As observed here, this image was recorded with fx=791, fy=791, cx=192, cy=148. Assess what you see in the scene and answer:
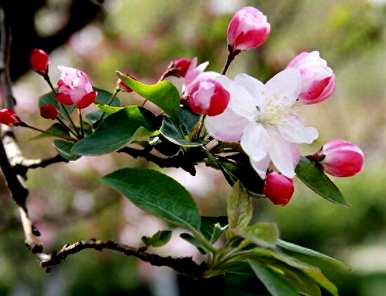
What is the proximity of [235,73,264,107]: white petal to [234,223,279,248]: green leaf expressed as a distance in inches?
9.3

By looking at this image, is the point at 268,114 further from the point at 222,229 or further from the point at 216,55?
the point at 216,55

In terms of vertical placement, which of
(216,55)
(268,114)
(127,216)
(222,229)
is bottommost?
(127,216)

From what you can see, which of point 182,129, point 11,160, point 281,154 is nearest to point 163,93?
point 182,129

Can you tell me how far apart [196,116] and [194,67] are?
118 mm

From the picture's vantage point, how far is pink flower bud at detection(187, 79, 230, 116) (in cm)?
96

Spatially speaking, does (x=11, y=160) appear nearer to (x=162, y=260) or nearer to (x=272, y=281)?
(x=162, y=260)

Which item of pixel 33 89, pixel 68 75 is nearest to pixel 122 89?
pixel 68 75

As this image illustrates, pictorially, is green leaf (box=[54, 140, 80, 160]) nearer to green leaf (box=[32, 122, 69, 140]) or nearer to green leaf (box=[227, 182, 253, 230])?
green leaf (box=[32, 122, 69, 140])

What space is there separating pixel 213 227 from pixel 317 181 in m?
0.15

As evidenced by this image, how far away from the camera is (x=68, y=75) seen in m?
1.06

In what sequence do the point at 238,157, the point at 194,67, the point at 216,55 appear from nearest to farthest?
the point at 238,157, the point at 194,67, the point at 216,55

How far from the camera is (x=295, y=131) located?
41.8 inches

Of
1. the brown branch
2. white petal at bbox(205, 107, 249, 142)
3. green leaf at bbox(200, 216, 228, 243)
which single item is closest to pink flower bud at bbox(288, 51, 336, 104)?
white petal at bbox(205, 107, 249, 142)

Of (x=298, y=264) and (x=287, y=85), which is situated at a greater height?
(x=287, y=85)
